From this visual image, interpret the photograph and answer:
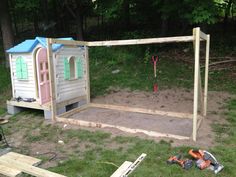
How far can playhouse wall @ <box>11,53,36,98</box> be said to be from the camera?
5807 mm

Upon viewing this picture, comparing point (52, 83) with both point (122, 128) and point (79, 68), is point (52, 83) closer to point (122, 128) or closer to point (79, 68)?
point (79, 68)

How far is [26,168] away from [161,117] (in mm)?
3322

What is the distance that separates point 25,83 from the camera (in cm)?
605

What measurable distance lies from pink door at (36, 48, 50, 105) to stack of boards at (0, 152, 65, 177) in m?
2.02

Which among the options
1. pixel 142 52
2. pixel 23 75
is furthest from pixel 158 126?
pixel 142 52

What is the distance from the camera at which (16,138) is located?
15.6 feet

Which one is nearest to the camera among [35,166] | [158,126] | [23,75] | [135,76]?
[35,166]

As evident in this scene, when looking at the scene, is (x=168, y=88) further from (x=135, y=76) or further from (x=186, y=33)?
(x=186, y=33)

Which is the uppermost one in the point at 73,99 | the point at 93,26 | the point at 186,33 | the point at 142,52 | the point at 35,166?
the point at 93,26

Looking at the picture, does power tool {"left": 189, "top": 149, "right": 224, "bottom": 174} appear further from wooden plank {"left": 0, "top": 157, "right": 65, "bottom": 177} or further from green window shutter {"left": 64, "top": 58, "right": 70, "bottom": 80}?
green window shutter {"left": 64, "top": 58, "right": 70, "bottom": 80}

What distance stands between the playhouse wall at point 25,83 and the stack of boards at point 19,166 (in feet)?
7.58

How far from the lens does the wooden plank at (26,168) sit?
10.4 ft

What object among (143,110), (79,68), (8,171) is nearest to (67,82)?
(79,68)

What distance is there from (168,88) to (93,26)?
33.2 feet
